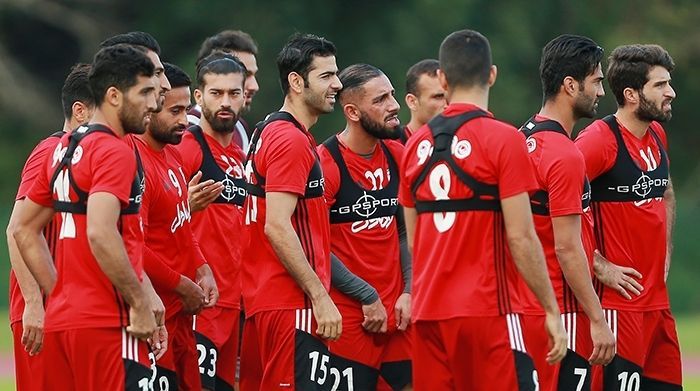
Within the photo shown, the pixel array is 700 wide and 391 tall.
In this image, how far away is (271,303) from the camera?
349 inches

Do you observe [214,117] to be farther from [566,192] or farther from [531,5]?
[531,5]

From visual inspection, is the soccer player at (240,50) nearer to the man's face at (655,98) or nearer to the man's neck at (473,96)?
the man's face at (655,98)

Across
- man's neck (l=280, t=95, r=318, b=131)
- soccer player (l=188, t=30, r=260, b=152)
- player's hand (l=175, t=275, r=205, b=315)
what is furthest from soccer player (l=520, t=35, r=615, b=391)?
soccer player (l=188, t=30, r=260, b=152)

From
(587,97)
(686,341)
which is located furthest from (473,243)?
(686,341)

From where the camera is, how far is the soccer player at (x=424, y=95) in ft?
35.2

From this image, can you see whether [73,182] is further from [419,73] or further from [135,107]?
[419,73]

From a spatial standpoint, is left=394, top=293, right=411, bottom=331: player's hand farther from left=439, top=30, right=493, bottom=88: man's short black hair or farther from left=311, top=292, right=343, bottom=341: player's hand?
left=439, top=30, right=493, bottom=88: man's short black hair

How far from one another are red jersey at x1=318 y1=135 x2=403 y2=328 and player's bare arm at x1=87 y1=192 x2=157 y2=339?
2.25 metres

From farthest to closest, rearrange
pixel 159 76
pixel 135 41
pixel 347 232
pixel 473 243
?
pixel 347 232
pixel 135 41
pixel 159 76
pixel 473 243

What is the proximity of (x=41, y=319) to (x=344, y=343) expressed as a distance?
2210 mm

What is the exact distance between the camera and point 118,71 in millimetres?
7574

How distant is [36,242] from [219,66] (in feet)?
9.02

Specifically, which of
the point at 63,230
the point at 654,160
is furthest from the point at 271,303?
the point at 654,160

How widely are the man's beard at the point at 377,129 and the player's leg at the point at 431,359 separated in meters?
2.38
